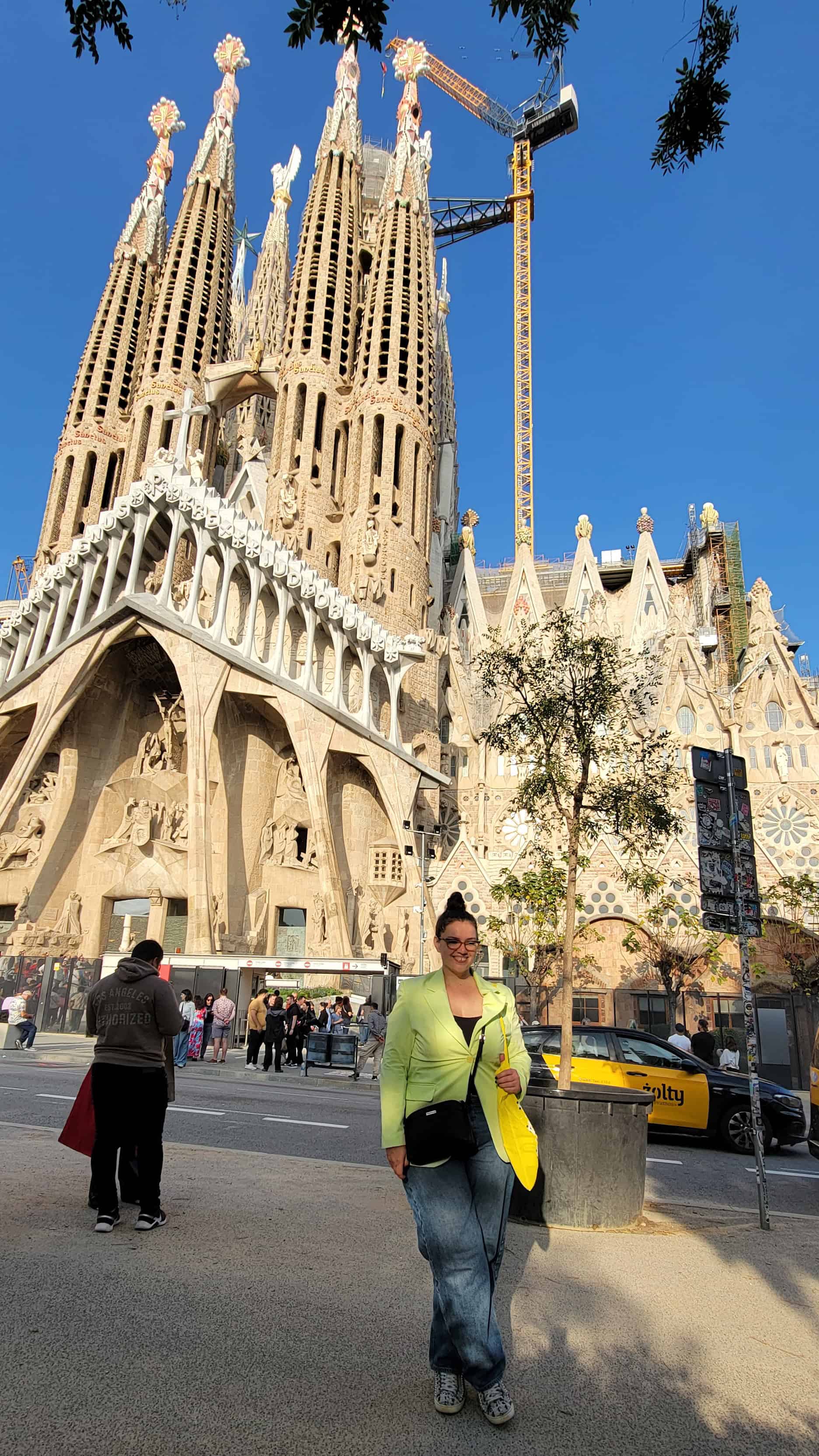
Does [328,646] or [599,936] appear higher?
[328,646]

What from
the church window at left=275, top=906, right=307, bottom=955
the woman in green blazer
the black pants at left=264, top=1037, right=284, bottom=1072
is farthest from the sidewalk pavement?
the church window at left=275, top=906, right=307, bottom=955

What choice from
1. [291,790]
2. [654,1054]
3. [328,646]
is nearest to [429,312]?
[328,646]

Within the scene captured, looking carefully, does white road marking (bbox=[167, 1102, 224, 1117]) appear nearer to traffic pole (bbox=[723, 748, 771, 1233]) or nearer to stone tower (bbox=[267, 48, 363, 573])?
traffic pole (bbox=[723, 748, 771, 1233])

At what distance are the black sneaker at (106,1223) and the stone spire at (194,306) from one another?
38.6m

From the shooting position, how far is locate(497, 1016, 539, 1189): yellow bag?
2910mm

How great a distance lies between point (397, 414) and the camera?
37.5m

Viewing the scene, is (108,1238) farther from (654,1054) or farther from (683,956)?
(683,956)

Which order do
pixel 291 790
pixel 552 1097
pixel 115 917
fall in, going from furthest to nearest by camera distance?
pixel 291 790 < pixel 115 917 < pixel 552 1097

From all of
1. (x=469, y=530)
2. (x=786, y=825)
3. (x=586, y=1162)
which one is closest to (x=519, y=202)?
(x=469, y=530)

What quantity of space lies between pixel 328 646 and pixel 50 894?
1222cm

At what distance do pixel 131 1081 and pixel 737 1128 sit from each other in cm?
771

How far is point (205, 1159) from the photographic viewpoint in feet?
20.3

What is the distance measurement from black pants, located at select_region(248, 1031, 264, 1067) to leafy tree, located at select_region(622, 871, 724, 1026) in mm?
10239

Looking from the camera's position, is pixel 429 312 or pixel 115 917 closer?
pixel 115 917
